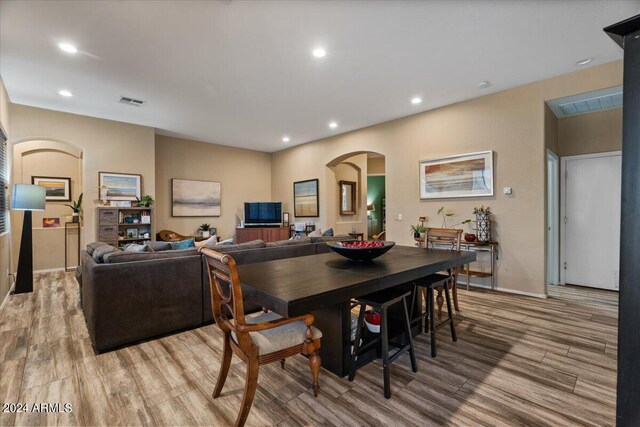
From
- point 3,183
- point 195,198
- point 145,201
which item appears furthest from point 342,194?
point 3,183

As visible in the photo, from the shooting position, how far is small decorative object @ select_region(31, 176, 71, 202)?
238 inches

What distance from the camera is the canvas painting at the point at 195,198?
272 inches

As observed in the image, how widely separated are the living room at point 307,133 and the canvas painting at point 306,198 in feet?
4.23

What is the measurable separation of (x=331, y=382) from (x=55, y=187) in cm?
719

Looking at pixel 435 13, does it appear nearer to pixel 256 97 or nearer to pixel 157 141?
pixel 256 97

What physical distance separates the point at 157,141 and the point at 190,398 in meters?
6.22

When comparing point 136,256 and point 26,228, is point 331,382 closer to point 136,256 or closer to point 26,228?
point 136,256

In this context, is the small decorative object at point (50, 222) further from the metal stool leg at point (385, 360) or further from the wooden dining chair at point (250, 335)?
the metal stool leg at point (385, 360)

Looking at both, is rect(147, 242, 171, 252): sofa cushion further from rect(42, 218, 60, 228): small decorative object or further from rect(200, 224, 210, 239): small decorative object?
rect(42, 218, 60, 228): small decorative object

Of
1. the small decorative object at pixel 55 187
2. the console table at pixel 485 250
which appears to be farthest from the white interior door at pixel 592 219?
the small decorative object at pixel 55 187

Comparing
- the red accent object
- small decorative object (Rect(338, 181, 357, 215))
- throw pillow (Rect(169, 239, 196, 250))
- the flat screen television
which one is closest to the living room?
the red accent object

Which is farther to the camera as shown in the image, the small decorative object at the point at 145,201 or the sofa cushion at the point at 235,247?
the small decorative object at the point at 145,201

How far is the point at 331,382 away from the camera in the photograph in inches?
80.0

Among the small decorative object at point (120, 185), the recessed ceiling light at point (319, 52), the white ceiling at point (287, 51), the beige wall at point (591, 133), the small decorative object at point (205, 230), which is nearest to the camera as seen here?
the white ceiling at point (287, 51)
